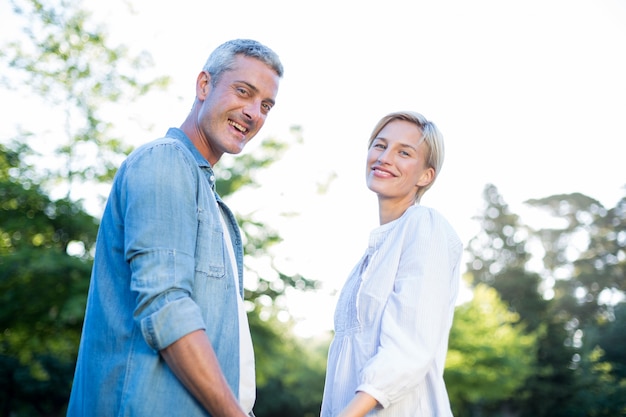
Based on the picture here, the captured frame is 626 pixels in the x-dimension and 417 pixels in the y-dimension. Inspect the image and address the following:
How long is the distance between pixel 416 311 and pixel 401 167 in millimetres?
772

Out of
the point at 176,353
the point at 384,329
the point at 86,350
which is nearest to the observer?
the point at 176,353

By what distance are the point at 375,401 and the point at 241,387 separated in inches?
18.8

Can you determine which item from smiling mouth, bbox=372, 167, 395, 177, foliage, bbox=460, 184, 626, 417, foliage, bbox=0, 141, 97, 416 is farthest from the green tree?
foliage, bbox=460, 184, 626, 417

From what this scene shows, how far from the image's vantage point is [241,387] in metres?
1.71

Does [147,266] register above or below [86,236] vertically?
above

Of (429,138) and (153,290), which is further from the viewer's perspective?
(429,138)

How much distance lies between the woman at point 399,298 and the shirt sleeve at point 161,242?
72cm

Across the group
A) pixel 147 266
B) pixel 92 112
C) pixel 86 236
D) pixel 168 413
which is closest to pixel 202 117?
pixel 147 266

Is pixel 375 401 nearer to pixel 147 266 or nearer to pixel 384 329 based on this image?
pixel 384 329

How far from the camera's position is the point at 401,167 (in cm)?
259

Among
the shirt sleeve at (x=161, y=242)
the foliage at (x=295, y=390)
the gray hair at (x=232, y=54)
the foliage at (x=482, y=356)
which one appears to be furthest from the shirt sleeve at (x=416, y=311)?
the foliage at (x=482, y=356)

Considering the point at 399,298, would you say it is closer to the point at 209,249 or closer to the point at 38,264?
the point at 209,249

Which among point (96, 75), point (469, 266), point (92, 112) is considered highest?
point (96, 75)

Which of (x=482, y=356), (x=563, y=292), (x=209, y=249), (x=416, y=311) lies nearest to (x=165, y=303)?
(x=209, y=249)
